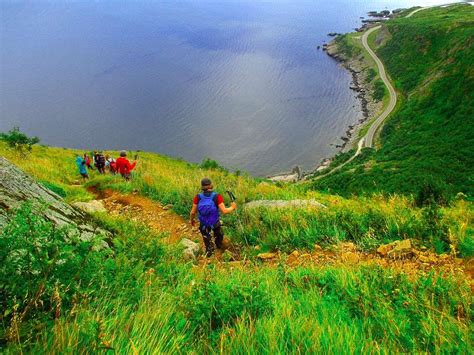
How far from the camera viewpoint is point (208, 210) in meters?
7.24

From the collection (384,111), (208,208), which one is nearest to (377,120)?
(384,111)

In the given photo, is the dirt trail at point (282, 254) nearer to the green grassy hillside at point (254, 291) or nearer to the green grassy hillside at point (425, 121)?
the green grassy hillside at point (254, 291)

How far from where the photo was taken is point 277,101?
94062 millimetres

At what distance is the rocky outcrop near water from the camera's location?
4.87m

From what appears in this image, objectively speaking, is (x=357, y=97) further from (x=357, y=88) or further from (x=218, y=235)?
(x=218, y=235)

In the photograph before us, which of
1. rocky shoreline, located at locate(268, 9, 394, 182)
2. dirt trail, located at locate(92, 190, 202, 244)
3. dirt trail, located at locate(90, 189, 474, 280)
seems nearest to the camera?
dirt trail, located at locate(90, 189, 474, 280)

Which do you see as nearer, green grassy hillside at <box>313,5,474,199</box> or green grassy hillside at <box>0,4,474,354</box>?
green grassy hillside at <box>0,4,474,354</box>

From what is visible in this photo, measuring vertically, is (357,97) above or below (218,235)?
above

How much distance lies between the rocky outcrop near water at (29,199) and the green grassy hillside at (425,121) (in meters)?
9.50

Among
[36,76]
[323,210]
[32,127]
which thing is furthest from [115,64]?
[323,210]

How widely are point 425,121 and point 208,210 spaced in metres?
68.1

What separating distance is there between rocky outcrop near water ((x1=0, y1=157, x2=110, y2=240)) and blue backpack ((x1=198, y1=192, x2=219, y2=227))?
1908 mm

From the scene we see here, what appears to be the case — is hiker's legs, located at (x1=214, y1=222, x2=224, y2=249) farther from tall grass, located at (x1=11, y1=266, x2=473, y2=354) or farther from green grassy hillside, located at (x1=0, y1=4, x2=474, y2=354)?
tall grass, located at (x1=11, y1=266, x2=473, y2=354)

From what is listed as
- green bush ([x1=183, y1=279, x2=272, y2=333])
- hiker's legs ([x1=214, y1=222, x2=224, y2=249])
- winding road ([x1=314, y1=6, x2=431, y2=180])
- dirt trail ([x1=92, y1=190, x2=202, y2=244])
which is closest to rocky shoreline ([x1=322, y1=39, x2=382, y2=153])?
winding road ([x1=314, y1=6, x2=431, y2=180])
